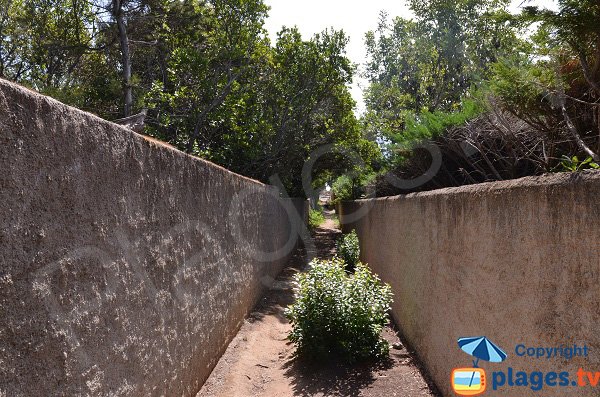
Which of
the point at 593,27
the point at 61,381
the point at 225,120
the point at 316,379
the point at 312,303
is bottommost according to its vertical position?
the point at 316,379

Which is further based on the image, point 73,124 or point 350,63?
point 350,63

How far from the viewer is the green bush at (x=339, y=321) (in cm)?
484

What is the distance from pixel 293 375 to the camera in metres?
4.85

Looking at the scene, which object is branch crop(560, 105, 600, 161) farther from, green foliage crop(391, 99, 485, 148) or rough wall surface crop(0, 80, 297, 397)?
rough wall surface crop(0, 80, 297, 397)

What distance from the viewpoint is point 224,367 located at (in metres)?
4.87

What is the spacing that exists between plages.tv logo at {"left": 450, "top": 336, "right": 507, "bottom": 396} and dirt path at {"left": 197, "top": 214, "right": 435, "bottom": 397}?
0.79 m

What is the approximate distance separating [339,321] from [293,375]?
749 millimetres

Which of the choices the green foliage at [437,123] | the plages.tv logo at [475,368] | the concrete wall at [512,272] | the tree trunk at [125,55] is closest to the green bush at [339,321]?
the concrete wall at [512,272]

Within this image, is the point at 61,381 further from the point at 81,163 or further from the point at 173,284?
the point at 173,284

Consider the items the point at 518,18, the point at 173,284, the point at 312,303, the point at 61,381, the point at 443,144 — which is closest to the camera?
the point at 61,381

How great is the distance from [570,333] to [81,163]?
225 centimetres

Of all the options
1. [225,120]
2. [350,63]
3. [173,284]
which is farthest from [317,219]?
[173,284]

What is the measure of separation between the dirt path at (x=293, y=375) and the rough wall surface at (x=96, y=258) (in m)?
0.41

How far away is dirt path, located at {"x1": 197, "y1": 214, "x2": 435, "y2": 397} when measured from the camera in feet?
14.1
